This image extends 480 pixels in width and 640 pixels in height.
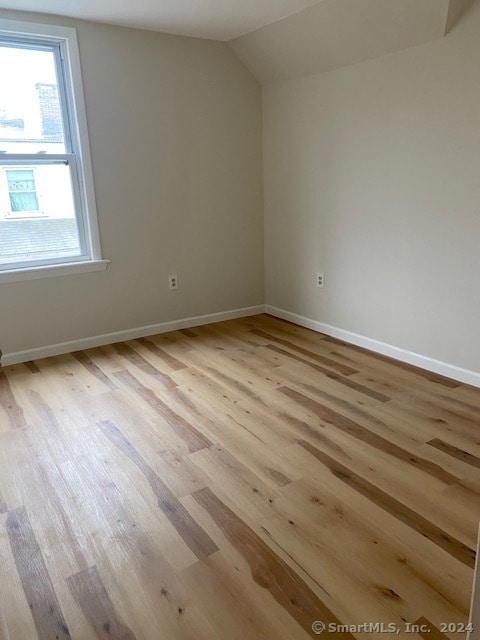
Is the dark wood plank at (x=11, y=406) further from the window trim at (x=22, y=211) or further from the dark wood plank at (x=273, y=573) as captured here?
the dark wood plank at (x=273, y=573)

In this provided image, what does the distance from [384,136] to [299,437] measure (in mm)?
2034

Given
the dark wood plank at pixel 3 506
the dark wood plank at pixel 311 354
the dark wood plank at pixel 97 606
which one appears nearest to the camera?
the dark wood plank at pixel 97 606

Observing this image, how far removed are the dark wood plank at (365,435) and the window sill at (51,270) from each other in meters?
1.69

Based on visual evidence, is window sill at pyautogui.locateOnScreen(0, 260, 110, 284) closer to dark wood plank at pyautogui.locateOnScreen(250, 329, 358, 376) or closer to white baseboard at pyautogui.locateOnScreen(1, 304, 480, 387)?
white baseboard at pyautogui.locateOnScreen(1, 304, 480, 387)

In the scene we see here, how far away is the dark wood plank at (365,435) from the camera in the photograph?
200 cm

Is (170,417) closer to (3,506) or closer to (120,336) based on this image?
(3,506)

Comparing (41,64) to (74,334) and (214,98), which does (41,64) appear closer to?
(214,98)

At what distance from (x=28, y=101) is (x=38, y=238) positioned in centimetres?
90

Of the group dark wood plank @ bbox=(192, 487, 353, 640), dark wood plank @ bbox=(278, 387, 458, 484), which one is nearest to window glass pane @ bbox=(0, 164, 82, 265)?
dark wood plank @ bbox=(278, 387, 458, 484)

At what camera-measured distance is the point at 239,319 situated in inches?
168

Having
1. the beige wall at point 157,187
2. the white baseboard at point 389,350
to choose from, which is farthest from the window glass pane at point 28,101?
the white baseboard at point 389,350

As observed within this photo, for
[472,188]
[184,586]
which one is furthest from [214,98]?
[184,586]

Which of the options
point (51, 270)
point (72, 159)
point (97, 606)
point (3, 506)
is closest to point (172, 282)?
point (51, 270)

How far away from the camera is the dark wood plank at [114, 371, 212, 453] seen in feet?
7.43
